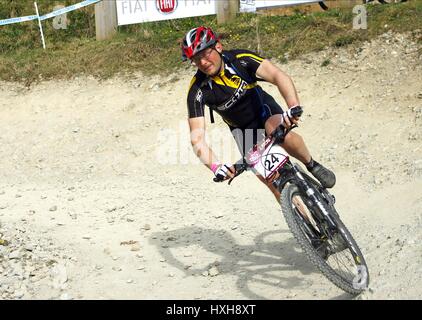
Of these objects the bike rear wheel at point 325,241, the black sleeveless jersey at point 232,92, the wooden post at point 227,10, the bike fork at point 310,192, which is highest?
the black sleeveless jersey at point 232,92

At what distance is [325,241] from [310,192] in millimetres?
446

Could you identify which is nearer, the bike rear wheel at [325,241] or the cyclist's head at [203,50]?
the bike rear wheel at [325,241]

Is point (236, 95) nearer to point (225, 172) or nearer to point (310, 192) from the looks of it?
point (225, 172)

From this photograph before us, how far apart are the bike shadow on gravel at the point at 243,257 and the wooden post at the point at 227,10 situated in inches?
318

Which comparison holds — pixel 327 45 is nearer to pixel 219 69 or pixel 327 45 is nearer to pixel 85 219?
pixel 85 219

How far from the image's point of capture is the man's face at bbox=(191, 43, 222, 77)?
20.3ft

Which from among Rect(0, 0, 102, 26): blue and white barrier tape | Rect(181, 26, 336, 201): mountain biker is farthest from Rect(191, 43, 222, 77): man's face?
Rect(0, 0, 102, 26): blue and white barrier tape

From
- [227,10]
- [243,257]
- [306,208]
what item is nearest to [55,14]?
[227,10]

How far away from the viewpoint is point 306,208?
236 inches

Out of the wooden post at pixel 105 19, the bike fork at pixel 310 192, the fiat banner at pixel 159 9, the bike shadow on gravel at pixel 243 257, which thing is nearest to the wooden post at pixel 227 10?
the fiat banner at pixel 159 9

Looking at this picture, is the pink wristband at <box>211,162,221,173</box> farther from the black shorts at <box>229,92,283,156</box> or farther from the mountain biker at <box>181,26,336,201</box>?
the black shorts at <box>229,92,283,156</box>

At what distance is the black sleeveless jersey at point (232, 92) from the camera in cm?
638

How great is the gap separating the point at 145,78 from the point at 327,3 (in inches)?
189

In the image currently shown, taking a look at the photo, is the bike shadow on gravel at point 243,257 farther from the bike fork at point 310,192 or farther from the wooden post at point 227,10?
the wooden post at point 227,10
